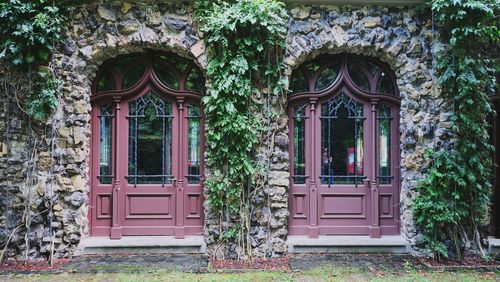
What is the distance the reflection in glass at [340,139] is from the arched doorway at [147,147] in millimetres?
1743

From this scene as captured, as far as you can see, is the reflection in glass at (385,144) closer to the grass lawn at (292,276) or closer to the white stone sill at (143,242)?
the grass lawn at (292,276)

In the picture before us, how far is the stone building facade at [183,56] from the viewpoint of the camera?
4320mm

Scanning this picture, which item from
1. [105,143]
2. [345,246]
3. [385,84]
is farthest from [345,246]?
[105,143]

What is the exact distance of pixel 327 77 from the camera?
15.8 ft

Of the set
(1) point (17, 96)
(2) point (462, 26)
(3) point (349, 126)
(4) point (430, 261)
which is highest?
(2) point (462, 26)

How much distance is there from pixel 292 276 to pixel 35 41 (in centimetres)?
409

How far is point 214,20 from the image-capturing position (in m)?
4.16

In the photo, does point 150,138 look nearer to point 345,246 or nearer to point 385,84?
point 345,246

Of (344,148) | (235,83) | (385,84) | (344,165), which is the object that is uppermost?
(385,84)

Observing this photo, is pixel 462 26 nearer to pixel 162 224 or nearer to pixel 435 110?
pixel 435 110

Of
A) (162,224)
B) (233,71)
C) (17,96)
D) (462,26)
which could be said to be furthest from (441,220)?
(17,96)

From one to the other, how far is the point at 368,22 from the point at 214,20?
6.63ft

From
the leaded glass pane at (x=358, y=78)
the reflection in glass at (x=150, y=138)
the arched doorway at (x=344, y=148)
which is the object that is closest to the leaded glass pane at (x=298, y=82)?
the arched doorway at (x=344, y=148)

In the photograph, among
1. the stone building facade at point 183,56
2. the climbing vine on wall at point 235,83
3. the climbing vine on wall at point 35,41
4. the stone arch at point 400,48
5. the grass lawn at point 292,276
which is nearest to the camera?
the grass lawn at point 292,276
